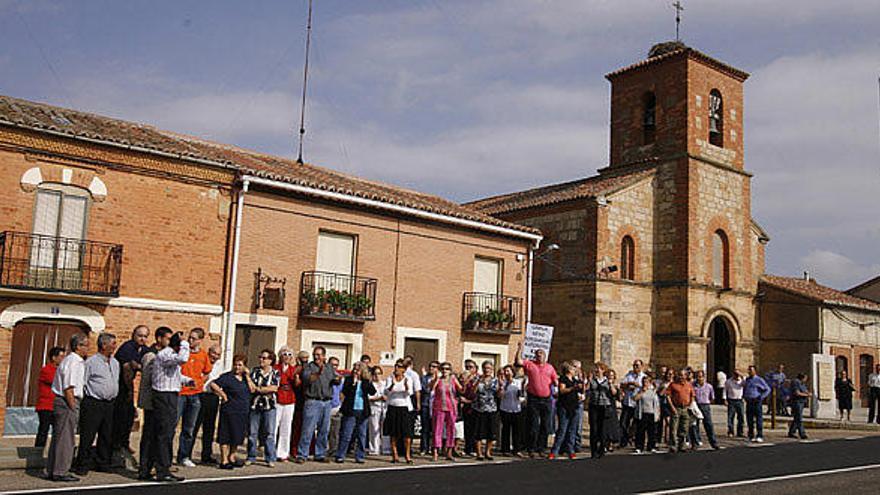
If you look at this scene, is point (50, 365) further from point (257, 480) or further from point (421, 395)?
point (421, 395)

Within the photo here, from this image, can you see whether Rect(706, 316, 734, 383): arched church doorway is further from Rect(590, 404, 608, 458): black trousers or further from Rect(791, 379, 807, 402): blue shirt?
Rect(590, 404, 608, 458): black trousers

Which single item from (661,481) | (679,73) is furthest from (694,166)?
(661,481)

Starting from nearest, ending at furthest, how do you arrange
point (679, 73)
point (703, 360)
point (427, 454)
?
point (427, 454)
point (703, 360)
point (679, 73)

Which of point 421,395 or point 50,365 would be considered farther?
point 421,395

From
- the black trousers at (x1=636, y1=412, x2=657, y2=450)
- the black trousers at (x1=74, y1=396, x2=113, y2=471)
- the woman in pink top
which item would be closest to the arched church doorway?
the black trousers at (x1=636, y1=412, x2=657, y2=450)

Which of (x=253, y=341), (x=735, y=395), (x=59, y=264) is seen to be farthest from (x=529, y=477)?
(x=59, y=264)

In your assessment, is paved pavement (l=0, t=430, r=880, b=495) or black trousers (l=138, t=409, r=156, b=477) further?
black trousers (l=138, t=409, r=156, b=477)

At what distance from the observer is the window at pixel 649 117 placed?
3118 centimetres

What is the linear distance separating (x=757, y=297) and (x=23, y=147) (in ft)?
85.0

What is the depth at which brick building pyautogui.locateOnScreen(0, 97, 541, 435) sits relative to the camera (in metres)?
14.4

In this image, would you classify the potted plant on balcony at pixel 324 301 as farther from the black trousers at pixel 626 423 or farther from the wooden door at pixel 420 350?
the black trousers at pixel 626 423

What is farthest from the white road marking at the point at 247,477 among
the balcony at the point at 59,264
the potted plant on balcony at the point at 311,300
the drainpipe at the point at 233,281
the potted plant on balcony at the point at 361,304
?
the potted plant on balcony at the point at 361,304

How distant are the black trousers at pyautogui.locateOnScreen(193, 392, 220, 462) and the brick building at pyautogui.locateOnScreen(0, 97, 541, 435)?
4.37 meters

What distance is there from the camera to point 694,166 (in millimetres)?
29047
